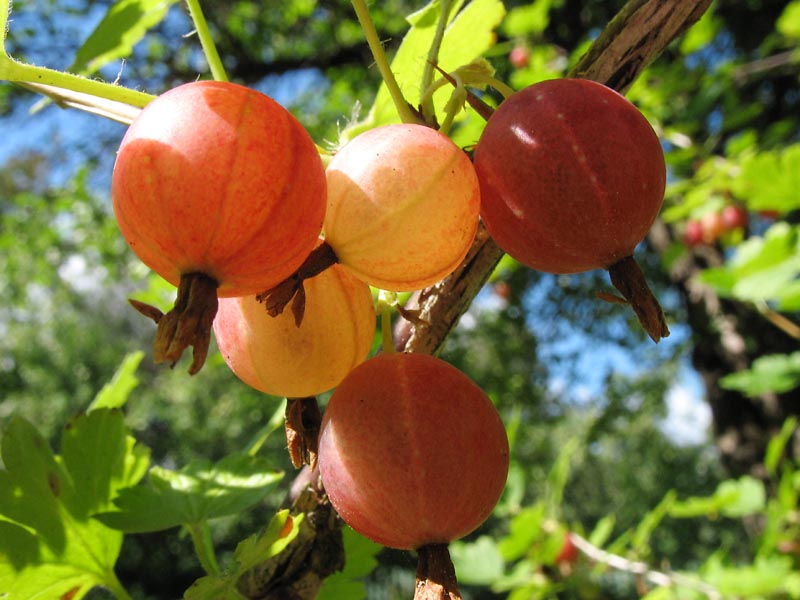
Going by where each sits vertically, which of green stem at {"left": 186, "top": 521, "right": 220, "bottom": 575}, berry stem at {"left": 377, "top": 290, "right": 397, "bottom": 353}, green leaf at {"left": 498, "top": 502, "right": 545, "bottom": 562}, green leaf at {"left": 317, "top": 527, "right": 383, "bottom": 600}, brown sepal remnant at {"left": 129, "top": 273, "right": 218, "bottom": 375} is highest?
brown sepal remnant at {"left": 129, "top": 273, "right": 218, "bottom": 375}

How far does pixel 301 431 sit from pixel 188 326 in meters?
0.15

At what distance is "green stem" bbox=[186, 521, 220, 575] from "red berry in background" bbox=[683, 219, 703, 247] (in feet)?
8.30

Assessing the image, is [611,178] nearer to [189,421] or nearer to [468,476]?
[468,476]

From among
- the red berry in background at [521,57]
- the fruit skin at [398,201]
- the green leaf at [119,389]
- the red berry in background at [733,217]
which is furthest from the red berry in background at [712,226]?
the fruit skin at [398,201]

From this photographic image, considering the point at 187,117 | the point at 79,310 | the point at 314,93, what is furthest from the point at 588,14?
the point at 79,310

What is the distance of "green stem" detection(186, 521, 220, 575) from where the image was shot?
50 centimetres

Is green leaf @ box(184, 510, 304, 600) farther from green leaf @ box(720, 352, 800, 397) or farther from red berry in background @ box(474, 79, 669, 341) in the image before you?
green leaf @ box(720, 352, 800, 397)

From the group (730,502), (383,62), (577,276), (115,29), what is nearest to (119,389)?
(115,29)

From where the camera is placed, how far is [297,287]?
0.35m

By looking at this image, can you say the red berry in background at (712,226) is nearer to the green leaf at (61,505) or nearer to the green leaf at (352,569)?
the green leaf at (352,569)

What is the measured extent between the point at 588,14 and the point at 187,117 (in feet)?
11.7

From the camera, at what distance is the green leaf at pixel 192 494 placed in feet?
1.70

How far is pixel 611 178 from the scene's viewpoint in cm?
34

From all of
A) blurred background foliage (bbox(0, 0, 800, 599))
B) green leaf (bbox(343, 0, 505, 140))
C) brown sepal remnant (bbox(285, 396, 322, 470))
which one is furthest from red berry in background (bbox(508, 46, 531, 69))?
brown sepal remnant (bbox(285, 396, 322, 470))
